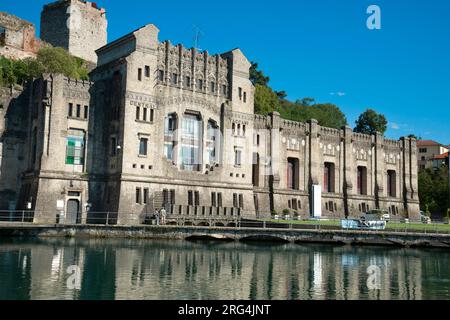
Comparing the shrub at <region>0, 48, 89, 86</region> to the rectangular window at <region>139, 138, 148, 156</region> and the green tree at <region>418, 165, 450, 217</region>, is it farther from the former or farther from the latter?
the green tree at <region>418, 165, 450, 217</region>

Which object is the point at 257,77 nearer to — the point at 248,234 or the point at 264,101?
the point at 264,101

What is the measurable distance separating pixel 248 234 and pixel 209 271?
65.0 ft

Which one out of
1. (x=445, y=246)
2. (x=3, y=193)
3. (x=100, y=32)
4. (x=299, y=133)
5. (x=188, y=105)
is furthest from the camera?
(x=100, y=32)

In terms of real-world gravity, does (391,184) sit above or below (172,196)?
above

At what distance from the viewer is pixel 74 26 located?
95.4 m

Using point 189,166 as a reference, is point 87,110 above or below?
above

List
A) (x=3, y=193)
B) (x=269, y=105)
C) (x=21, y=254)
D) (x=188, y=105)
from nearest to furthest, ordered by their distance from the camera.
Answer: (x=21, y=254) → (x=3, y=193) → (x=188, y=105) → (x=269, y=105)

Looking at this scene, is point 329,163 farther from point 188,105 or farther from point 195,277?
point 195,277

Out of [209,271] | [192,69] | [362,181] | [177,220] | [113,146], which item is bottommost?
[209,271]

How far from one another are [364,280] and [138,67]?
37.5m

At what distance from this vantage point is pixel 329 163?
267 ft

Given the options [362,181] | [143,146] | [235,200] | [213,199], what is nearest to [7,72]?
[143,146]

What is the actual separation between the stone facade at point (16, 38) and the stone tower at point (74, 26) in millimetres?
11265
